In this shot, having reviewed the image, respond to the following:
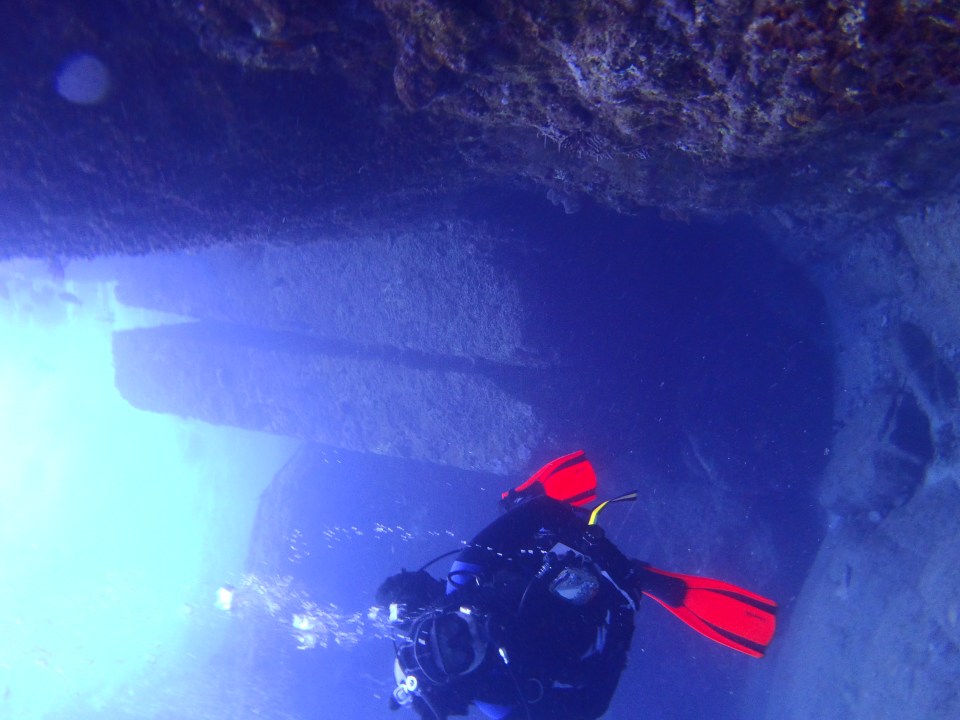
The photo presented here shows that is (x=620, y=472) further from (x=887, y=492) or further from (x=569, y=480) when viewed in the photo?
(x=887, y=492)

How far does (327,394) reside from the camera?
19.9ft

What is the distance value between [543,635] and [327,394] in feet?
13.4

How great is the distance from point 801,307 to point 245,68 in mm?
4302

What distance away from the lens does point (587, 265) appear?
13.4ft

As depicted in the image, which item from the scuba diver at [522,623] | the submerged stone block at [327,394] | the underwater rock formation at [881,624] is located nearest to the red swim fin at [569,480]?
the scuba diver at [522,623]

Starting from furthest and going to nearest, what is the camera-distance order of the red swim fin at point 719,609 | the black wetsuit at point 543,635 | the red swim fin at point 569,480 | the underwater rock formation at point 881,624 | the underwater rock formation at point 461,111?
the red swim fin at point 569,480
the red swim fin at point 719,609
the underwater rock formation at point 881,624
the black wetsuit at point 543,635
the underwater rock formation at point 461,111

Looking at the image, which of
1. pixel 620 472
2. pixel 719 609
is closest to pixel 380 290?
pixel 620 472

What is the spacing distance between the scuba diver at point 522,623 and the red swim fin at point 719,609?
306mm

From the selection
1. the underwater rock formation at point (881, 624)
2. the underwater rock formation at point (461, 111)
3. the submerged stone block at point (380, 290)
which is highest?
the submerged stone block at point (380, 290)

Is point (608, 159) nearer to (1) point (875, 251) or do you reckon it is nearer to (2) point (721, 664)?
(1) point (875, 251)

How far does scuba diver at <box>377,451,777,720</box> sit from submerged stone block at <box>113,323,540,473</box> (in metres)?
1.83

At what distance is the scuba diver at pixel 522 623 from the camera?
107 inches

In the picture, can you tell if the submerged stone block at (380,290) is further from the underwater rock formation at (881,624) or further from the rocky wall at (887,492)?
the underwater rock formation at (881,624)

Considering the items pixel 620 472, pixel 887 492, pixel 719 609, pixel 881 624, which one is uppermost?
pixel 620 472
